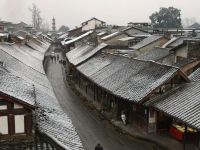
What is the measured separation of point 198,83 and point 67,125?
44.5 ft

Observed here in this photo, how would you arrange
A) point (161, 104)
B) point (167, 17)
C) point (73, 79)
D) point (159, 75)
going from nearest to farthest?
point (161, 104) < point (159, 75) < point (73, 79) < point (167, 17)

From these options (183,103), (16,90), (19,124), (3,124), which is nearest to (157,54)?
(183,103)

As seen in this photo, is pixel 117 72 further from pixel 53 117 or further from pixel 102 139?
pixel 53 117

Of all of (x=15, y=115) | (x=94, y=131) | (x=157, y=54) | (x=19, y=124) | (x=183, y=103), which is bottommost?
(x=94, y=131)

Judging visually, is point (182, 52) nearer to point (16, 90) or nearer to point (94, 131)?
point (94, 131)

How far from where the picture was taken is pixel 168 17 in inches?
4085

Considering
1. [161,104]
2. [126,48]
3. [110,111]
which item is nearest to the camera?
[161,104]

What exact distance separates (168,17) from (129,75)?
72.6m

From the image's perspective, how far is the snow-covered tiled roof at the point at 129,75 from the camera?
1199 inches

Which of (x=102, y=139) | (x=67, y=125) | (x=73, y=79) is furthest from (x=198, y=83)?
(x=73, y=79)

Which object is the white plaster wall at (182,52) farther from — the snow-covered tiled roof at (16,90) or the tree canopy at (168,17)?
the tree canopy at (168,17)

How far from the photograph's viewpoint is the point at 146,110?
30.0 meters

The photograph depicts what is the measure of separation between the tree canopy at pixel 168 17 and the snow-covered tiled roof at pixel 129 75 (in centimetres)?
6124

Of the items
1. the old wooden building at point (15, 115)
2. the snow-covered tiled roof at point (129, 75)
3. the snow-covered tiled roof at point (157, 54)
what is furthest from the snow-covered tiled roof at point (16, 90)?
the snow-covered tiled roof at point (157, 54)
